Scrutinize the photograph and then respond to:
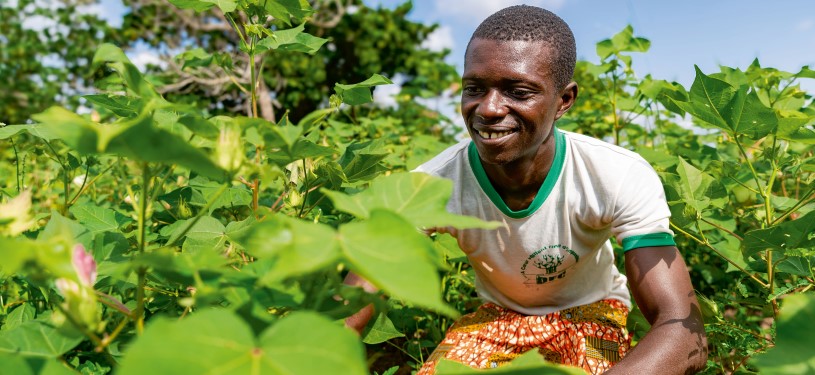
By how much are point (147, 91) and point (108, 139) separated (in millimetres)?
149

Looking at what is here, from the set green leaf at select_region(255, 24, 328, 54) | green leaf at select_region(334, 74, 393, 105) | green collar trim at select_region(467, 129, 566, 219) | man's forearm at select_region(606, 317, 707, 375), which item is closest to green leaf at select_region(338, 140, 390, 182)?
green leaf at select_region(334, 74, 393, 105)

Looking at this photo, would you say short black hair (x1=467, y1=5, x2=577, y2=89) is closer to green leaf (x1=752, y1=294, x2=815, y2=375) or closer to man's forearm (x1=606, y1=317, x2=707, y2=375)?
man's forearm (x1=606, y1=317, x2=707, y2=375)

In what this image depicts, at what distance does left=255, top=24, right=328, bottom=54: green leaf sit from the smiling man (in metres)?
0.38

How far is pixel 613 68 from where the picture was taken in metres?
2.56

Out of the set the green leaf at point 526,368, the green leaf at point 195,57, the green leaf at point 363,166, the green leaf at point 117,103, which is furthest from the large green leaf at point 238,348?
the green leaf at point 195,57

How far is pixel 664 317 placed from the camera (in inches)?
51.9

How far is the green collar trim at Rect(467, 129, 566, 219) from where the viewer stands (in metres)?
1.61

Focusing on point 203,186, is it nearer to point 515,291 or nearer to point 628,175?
point 515,291

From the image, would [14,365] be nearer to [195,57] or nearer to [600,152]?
[195,57]

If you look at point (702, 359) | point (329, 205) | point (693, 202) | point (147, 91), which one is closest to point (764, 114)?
point (693, 202)

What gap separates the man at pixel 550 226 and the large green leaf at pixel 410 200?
76 centimetres

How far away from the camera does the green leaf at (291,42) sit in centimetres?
130

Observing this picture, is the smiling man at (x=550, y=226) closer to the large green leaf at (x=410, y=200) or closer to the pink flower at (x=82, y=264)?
the large green leaf at (x=410, y=200)

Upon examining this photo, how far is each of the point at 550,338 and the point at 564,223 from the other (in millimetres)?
328
